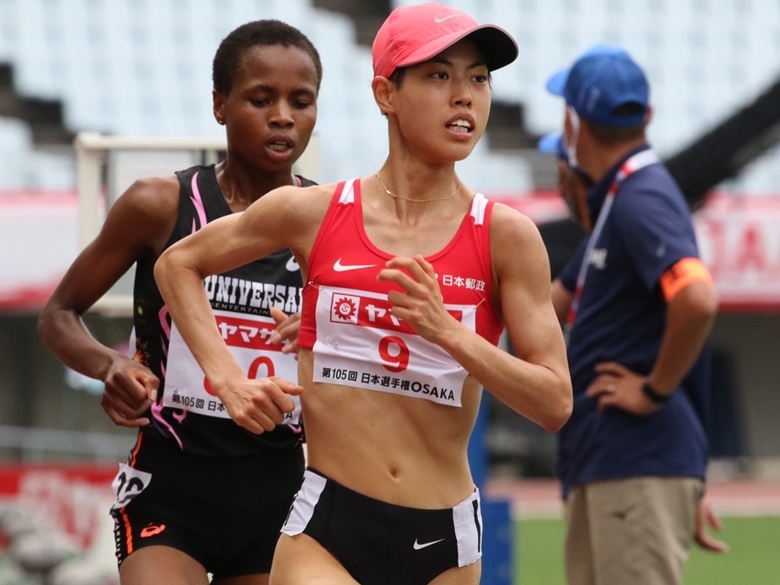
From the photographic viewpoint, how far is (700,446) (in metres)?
4.77

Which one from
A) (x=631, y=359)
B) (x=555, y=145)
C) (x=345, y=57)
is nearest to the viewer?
(x=631, y=359)

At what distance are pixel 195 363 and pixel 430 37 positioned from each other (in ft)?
3.68

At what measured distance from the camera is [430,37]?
3.09 meters

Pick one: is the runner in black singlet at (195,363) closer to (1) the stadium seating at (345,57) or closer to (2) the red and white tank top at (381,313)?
(2) the red and white tank top at (381,313)

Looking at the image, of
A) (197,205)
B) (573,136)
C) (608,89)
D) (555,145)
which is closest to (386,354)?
(197,205)

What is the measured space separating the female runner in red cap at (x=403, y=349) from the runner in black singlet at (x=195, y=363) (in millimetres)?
489

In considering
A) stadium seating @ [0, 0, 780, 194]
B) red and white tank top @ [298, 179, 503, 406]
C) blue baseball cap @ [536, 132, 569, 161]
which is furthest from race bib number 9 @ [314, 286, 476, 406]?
stadium seating @ [0, 0, 780, 194]

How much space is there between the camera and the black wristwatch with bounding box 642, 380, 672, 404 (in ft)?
15.1

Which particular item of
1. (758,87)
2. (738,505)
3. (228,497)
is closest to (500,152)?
(758,87)

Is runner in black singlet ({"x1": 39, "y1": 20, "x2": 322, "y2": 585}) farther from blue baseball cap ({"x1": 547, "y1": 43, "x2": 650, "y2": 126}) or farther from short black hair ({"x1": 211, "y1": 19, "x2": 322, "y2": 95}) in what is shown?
blue baseball cap ({"x1": 547, "y1": 43, "x2": 650, "y2": 126})

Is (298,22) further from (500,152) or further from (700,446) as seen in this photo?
(700,446)

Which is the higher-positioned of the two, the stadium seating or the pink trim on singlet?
the pink trim on singlet

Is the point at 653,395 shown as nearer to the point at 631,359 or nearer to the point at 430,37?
the point at 631,359

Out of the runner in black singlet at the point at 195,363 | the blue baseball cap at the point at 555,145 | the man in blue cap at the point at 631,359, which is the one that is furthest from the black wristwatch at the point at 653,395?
the runner in black singlet at the point at 195,363
